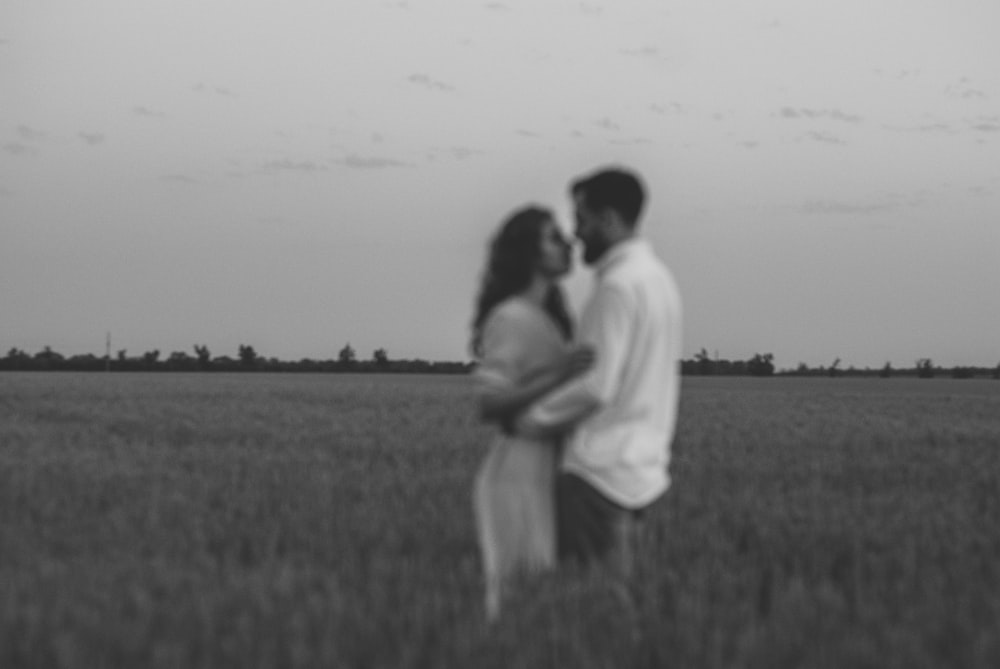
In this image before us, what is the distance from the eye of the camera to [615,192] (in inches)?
166

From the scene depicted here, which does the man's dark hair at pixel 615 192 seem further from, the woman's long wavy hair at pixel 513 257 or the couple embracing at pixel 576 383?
the woman's long wavy hair at pixel 513 257

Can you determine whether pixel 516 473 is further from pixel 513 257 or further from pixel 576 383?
pixel 513 257

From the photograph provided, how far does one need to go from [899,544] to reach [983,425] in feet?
52.8

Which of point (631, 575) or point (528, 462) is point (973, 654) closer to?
point (631, 575)

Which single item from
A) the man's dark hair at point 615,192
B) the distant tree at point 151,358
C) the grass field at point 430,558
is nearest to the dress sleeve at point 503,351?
the man's dark hair at point 615,192

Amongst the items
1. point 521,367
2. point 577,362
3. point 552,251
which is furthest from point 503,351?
point 552,251

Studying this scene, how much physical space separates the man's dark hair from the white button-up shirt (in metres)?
0.12

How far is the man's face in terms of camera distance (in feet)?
13.9

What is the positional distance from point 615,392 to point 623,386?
0.12 metres

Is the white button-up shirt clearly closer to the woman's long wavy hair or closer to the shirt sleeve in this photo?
the shirt sleeve

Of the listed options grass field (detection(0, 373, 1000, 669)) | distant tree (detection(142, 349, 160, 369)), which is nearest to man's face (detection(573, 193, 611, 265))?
grass field (detection(0, 373, 1000, 669))

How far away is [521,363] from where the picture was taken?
4.29 meters

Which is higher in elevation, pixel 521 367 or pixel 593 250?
pixel 593 250

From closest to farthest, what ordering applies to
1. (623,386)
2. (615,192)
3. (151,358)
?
(615,192)
(623,386)
(151,358)
